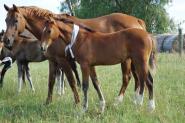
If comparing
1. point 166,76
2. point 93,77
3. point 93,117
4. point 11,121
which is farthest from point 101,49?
point 166,76

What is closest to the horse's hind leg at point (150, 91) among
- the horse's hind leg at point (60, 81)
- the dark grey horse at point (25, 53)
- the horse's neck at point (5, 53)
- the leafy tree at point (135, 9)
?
the horse's hind leg at point (60, 81)

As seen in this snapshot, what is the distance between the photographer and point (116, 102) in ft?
25.9

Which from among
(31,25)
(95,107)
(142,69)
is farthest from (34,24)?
(142,69)

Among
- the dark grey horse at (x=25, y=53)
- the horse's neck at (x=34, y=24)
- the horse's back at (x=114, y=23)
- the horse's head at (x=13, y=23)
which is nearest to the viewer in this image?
the horse's head at (x=13, y=23)

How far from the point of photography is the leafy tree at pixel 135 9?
1497 inches

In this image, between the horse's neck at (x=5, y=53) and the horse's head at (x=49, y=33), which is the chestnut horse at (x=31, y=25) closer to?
the horse's head at (x=49, y=33)

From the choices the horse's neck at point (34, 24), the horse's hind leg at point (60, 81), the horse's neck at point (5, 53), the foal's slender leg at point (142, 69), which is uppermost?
the horse's neck at point (34, 24)

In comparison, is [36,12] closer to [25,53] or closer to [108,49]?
[108,49]

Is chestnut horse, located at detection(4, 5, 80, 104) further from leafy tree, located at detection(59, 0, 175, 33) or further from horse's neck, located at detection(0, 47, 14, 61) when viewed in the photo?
Result: leafy tree, located at detection(59, 0, 175, 33)

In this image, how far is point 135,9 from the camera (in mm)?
37875

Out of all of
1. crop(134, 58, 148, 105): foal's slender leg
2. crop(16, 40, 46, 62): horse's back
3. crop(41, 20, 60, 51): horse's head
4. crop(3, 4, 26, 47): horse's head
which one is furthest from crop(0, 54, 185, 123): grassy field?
crop(3, 4, 26, 47): horse's head

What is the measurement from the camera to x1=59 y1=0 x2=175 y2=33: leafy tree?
1497 inches

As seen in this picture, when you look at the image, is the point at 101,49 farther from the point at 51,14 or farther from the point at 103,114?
the point at 51,14

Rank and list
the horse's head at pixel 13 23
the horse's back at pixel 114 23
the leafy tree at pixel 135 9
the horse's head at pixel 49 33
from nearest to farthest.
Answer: the horse's head at pixel 49 33
the horse's head at pixel 13 23
the horse's back at pixel 114 23
the leafy tree at pixel 135 9
